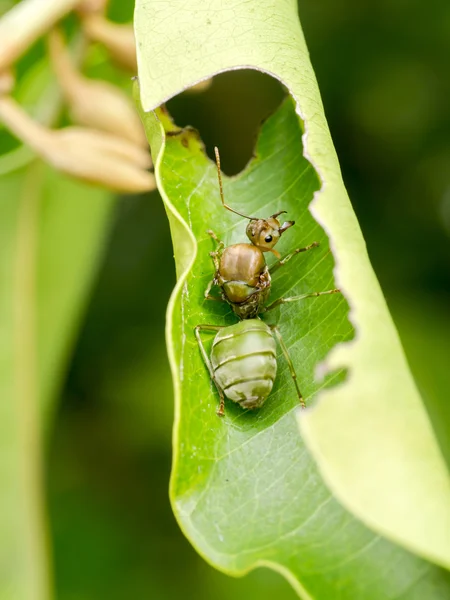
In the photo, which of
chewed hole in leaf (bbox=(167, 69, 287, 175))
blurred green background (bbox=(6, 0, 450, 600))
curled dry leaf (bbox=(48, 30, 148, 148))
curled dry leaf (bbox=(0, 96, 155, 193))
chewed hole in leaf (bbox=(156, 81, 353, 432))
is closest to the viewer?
chewed hole in leaf (bbox=(156, 81, 353, 432))

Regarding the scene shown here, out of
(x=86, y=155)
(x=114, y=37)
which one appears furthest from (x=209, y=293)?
(x=114, y=37)

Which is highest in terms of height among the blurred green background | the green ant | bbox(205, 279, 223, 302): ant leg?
bbox(205, 279, 223, 302): ant leg

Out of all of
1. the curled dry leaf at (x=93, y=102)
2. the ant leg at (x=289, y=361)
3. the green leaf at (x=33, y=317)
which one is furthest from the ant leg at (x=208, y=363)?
the green leaf at (x=33, y=317)

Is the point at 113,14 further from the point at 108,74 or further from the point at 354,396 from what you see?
the point at 354,396

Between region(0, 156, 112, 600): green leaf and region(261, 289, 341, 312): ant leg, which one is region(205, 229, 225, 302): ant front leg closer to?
region(261, 289, 341, 312): ant leg

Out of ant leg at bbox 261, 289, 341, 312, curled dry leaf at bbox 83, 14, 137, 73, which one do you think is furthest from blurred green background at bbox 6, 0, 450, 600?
ant leg at bbox 261, 289, 341, 312

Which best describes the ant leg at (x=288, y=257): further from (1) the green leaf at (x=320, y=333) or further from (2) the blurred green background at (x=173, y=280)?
(2) the blurred green background at (x=173, y=280)

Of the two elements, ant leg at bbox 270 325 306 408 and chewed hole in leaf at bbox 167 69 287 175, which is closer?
ant leg at bbox 270 325 306 408

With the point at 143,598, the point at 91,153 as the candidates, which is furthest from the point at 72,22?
the point at 143,598
